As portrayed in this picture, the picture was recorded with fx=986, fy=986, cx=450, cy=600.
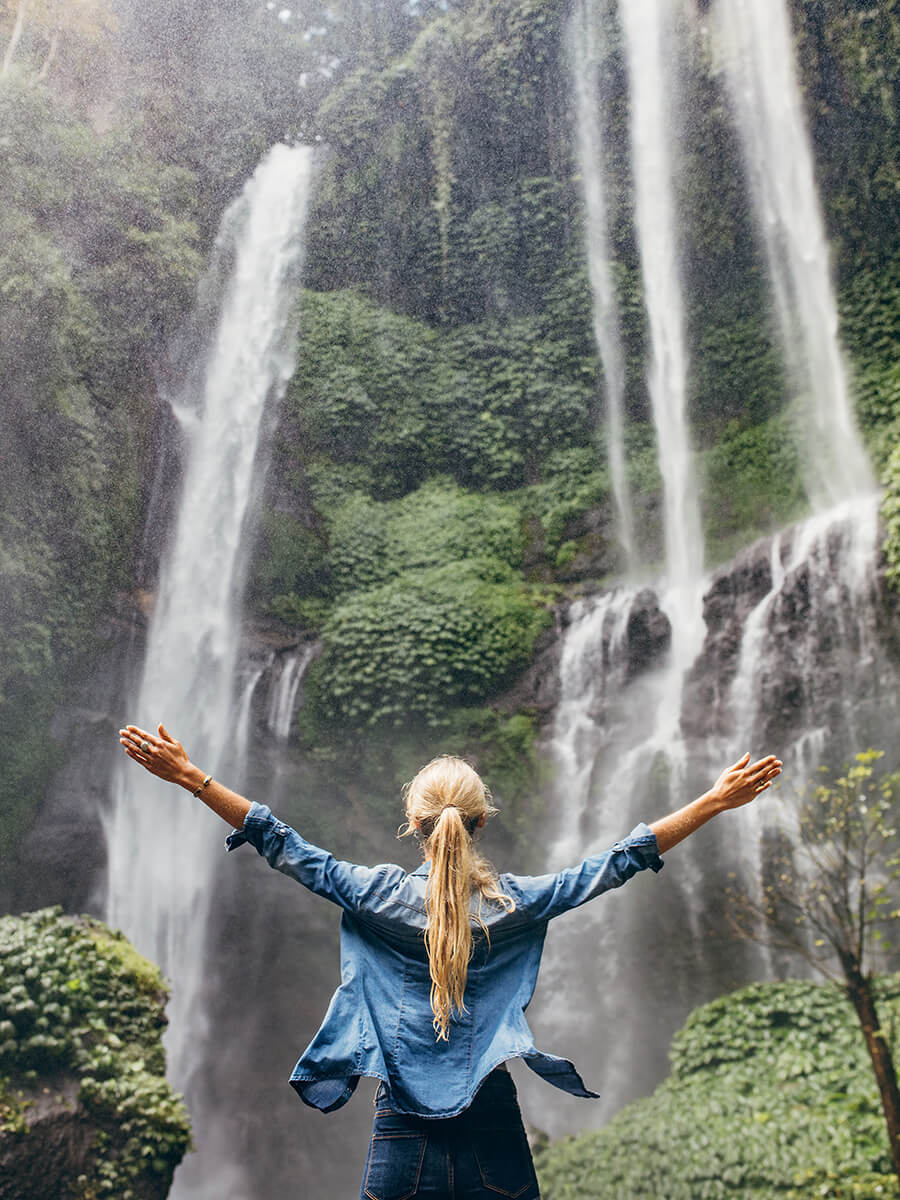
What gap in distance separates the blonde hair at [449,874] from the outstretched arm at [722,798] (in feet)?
1.03

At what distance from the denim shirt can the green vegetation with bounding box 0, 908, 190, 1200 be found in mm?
3885

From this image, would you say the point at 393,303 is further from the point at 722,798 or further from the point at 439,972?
the point at 439,972

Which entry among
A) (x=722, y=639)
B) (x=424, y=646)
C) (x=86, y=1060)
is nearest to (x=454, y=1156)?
(x=86, y=1060)

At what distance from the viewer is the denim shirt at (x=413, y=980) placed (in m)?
1.72

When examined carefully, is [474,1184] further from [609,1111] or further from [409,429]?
[409,429]

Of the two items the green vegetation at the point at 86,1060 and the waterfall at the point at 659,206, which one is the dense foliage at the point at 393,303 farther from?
the green vegetation at the point at 86,1060

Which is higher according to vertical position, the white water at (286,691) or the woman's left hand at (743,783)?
the white water at (286,691)

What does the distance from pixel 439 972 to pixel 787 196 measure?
33.3 feet

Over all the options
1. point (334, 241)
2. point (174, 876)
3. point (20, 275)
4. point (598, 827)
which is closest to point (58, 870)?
point (174, 876)

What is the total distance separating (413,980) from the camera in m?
1.81

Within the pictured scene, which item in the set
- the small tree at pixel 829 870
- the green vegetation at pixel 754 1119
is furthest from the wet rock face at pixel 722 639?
the green vegetation at pixel 754 1119

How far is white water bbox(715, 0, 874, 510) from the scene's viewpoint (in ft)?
31.1

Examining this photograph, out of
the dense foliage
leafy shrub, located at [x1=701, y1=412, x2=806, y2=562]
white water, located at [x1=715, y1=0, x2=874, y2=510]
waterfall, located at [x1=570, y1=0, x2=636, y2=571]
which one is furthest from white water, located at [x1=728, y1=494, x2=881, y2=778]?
waterfall, located at [x1=570, y1=0, x2=636, y2=571]

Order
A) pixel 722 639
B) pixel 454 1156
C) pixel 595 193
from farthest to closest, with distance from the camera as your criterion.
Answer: pixel 595 193 < pixel 722 639 < pixel 454 1156
